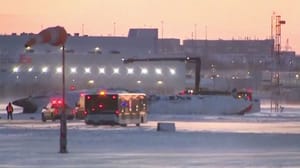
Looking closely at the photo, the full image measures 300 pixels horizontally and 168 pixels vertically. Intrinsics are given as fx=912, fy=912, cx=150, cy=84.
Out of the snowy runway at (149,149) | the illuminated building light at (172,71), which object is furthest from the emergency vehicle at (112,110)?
the illuminated building light at (172,71)

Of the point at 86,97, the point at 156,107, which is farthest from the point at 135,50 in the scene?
the point at 86,97

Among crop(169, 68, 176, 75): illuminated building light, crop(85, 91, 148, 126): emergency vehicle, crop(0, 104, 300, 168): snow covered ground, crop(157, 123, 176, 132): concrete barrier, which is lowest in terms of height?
crop(0, 104, 300, 168): snow covered ground

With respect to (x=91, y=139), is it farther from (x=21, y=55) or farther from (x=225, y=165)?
(x=21, y=55)

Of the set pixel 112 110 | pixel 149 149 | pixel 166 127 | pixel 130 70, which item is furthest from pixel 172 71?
pixel 149 149

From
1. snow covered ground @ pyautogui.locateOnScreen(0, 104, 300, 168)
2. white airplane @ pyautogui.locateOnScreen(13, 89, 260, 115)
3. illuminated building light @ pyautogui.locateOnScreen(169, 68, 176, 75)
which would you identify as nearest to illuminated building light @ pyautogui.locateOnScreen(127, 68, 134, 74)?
illuminated building light @ pyautogui.locateOnScreen(169, 68, 176, 75)

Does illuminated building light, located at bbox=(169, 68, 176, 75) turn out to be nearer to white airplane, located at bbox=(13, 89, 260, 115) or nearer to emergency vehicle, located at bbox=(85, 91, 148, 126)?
white airplane, located at bbox=(13, 89, 260, 115)

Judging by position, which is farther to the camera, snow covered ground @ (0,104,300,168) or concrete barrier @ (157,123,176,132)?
concrete barrier @ (157,123,176,132)

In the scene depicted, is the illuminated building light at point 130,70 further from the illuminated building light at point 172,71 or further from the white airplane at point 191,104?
the white airplane at point 191,104

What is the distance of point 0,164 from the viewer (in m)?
25.4

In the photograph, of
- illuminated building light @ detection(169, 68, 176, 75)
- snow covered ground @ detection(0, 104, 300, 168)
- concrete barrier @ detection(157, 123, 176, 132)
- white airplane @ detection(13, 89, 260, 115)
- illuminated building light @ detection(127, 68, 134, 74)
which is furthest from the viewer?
illuminated building light @ detection(169, 68, 176, 75)

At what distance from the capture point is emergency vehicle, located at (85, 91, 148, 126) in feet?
178

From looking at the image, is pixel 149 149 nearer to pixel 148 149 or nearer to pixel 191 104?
pixel 148 149

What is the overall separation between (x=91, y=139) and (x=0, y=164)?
1268 centimetres

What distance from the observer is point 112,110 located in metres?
54.4
